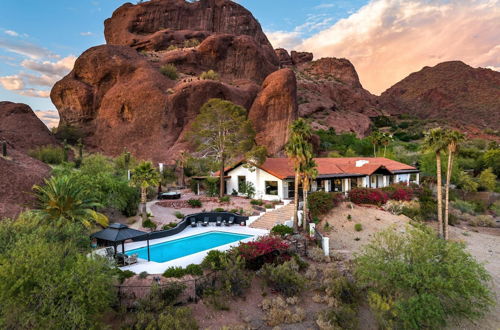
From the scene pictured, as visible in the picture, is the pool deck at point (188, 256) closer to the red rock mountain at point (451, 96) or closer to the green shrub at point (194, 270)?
the green shrub at point (194, 270)

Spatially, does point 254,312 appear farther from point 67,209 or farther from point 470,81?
point 470,81

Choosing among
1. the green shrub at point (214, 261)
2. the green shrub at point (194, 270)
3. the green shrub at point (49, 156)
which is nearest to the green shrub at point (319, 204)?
the green shrub at point (214, 261)

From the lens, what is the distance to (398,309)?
37.8 feet

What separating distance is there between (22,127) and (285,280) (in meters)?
A: 50.1

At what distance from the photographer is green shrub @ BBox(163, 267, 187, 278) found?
13430 mm

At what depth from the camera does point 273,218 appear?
2506cm

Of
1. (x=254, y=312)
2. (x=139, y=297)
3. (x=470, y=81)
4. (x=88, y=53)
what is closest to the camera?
(x=139, y=297)

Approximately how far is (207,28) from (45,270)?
86.0m

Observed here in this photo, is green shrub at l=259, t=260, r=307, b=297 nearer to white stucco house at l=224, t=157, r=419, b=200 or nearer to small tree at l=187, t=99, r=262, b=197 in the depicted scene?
white stucco house at l=224, t=157, r=419, b=200

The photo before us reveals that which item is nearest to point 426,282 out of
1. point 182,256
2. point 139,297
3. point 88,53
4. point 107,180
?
point 139,297

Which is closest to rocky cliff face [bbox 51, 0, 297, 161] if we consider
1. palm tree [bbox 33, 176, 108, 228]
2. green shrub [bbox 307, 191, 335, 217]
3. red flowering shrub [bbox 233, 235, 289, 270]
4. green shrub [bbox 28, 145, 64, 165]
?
green shrub [bbox 28, 145, 64, 165]

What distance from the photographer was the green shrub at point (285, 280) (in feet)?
46.4

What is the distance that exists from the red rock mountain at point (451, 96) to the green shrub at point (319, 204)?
337 feet

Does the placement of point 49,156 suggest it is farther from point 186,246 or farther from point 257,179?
A: point 186,246
